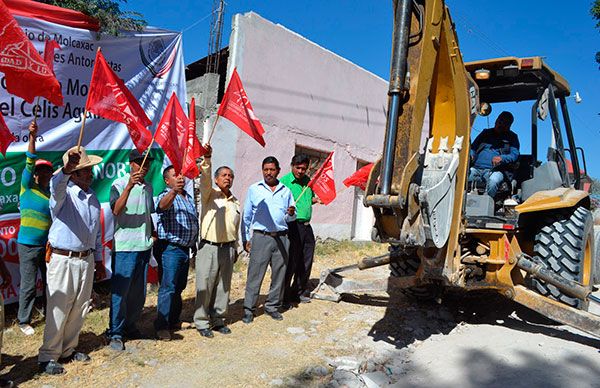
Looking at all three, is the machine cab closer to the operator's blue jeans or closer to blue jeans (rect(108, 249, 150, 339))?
the operator's blue jeans

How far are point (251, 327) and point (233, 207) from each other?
50.7 inches

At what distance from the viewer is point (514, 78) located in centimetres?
497

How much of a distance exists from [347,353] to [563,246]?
237cm

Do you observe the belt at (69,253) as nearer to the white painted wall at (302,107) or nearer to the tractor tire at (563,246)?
the white painted wall at (302,107)

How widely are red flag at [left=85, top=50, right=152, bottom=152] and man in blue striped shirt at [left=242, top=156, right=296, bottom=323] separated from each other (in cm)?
156

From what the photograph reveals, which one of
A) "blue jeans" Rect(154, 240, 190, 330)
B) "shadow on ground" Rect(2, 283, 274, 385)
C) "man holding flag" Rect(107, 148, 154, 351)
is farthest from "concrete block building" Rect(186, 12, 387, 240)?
"man holding flag" Rect(107, 148, 154, 351)

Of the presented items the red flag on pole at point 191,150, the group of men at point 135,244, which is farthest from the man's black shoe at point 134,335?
the red flag on pole at point 191,150

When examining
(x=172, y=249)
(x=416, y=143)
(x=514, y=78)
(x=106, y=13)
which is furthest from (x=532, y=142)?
(x=106, y=13)

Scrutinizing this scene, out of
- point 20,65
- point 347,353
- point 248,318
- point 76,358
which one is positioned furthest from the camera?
point 248,318

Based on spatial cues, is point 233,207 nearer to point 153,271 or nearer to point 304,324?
point 304,324

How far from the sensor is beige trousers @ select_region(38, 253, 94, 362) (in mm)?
3434

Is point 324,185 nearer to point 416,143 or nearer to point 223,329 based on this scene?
point 223,329

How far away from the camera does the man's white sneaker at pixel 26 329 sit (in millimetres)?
4211

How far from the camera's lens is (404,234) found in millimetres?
3506
